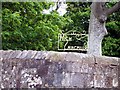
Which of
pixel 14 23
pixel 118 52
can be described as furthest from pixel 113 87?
pixel 118 52

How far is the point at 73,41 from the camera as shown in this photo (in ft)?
32.6

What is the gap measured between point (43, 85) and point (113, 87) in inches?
24.9

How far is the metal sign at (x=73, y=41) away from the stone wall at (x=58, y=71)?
6100 mm

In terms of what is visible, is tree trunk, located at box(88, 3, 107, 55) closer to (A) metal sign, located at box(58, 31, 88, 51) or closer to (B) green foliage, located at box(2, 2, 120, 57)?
(B) green foliage, located at box(2, 2, 120, 57)

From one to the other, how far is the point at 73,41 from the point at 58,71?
23.0 feet

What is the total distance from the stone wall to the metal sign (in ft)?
20.0

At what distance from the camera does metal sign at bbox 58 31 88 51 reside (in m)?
9.49

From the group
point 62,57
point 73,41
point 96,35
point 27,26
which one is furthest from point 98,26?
point 73,41

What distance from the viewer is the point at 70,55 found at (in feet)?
9.88

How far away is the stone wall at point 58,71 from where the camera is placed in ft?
9.70

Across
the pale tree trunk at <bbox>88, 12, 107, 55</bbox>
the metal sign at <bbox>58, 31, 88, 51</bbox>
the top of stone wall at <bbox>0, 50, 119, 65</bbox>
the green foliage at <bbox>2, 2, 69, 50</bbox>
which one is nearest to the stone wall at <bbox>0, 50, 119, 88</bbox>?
the top of stone wall at <bbox>0, 50, 119, 65</bbox>

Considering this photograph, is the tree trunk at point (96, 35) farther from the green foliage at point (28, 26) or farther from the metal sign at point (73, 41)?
the metal sign at point (73, 41)

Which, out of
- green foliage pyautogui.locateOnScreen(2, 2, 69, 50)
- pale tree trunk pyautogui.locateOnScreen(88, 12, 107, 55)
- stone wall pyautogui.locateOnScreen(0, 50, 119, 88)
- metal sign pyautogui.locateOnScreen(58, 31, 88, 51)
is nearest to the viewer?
stone wall pyautogui.locateOnScreen(0, 50, 119, 88)

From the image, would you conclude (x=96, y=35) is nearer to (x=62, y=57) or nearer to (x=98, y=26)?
A: (x=98, y=26)
